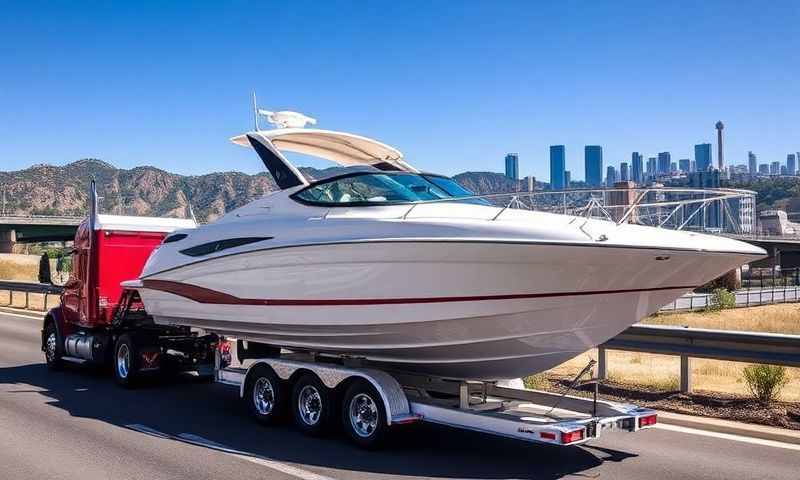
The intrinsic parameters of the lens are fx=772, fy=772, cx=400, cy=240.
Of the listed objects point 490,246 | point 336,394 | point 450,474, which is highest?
point 490,246

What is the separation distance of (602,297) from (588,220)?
692 mm

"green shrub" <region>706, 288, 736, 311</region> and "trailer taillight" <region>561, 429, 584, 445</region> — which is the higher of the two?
"green shrub" <region>706, 288, 736, 311</region>

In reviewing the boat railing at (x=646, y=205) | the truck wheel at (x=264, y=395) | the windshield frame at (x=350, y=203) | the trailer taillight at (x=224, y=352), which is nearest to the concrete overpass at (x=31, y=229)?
the trailer taillight at (x=224, y=352)

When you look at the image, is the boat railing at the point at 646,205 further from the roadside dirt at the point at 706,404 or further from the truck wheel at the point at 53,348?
the truck wheel at the point at 53,348

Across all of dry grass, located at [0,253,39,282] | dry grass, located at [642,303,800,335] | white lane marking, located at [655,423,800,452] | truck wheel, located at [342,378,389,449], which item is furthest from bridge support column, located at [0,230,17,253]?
white lane marking, located at [655,423,800,452]

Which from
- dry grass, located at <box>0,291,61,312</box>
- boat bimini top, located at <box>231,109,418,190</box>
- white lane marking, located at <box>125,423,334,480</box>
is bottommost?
white lane marking, located at <box>125,423,334,480</box>

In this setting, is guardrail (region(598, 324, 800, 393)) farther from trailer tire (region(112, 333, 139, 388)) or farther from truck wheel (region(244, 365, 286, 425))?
trailer tire (region(112, 333, 139, 388))

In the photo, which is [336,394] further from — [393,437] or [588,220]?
[588,220]

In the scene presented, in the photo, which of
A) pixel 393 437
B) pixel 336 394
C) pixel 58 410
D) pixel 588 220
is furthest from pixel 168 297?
pixel 588 220

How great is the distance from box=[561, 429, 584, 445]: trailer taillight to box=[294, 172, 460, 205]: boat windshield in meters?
2.74

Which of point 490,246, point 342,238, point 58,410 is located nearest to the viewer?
point 490,246

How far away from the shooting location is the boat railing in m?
7.08

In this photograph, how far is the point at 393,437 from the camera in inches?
301

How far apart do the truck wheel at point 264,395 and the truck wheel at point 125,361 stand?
8.85ft
